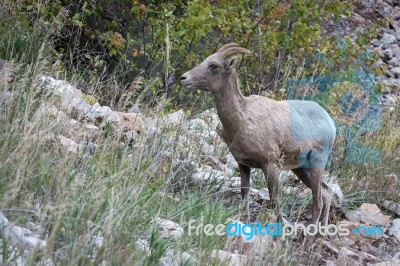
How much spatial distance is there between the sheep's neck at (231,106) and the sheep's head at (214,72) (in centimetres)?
5

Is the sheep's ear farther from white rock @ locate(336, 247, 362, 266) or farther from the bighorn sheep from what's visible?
white rock @ locate(336, 247, 362, 266)

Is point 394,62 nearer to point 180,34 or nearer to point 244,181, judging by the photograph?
point 180,34

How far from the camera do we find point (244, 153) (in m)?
6.18

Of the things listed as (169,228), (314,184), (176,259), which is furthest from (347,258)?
(176,259)

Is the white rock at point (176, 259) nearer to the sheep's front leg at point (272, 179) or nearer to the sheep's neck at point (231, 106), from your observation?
the sheep's front leg at point (272, 179)

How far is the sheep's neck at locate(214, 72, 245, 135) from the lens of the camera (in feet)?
20.6

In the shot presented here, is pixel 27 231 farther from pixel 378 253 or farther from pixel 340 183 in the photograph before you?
pixel 340 183

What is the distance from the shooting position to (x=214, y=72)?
6.36 meters

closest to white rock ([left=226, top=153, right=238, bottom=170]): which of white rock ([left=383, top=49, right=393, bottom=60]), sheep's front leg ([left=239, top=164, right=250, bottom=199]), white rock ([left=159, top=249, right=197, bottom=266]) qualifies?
sheep's front leg ([left=239, top=164, right=250, bottom=199])

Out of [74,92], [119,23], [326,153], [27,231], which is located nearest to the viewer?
[27,231]

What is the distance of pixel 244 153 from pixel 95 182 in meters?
1.82

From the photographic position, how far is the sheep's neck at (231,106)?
6272 millimetres

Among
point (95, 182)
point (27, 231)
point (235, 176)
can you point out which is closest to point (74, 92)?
point (235, 176)

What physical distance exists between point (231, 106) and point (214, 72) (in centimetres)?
32
